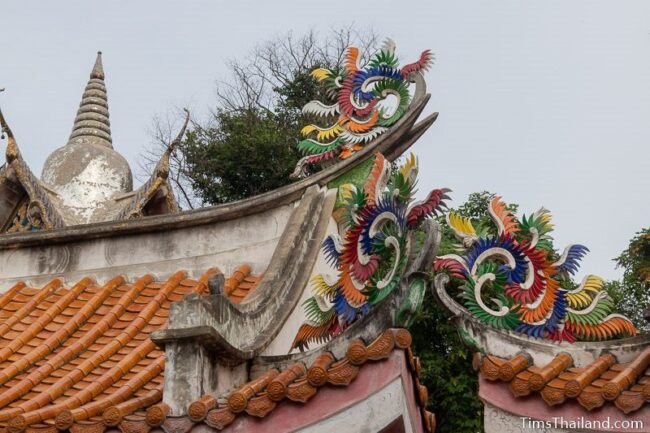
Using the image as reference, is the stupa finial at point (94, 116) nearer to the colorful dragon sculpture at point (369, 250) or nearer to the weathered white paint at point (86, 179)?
the weathered white paint at point (86, 179)

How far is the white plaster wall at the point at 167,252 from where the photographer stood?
874 cm

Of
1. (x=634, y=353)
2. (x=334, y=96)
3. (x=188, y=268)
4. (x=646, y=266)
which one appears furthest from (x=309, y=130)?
(x=646, y=266)

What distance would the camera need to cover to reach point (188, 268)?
345 inches

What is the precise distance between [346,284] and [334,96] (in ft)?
8.16

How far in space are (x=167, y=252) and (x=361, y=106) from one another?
1.86m

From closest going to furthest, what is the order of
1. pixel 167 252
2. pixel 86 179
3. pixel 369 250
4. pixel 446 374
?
pixel 369 250 < pixel 167 252 < pixel 86 179 < pixel 446 374

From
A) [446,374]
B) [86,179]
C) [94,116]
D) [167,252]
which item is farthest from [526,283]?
[446,374]

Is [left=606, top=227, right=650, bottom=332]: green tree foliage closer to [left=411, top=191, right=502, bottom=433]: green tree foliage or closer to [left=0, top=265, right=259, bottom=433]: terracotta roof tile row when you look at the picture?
[left=411, top=191, right=502, bottom=433]: green tree foliage

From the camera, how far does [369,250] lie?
23.7 feet

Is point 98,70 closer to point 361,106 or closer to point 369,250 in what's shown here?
point 361,106

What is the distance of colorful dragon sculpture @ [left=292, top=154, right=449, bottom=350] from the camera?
6.93m

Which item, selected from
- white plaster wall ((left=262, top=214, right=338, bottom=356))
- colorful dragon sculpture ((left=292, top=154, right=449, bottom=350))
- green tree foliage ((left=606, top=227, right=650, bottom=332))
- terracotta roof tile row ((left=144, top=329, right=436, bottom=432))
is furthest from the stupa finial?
green tree foliage ((left=606, top=227, right=650, bottom=332))

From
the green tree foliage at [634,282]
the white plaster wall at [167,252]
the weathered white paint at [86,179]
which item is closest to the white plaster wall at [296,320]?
the white plaster wall at [167,252]

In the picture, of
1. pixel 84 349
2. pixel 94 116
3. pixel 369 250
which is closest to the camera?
pixel 369 250
